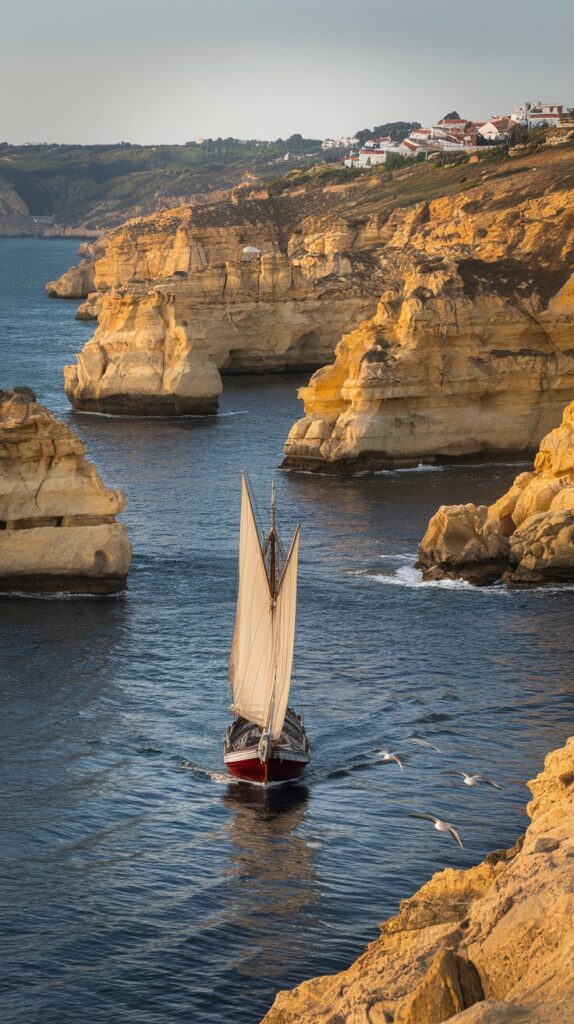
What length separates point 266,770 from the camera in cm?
4125

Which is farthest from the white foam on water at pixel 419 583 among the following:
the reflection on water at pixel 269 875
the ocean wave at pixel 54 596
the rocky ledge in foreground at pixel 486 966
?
the rocky ledge in foreground at pixel 486 966

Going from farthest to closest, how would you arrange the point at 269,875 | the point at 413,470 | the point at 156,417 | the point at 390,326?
the point at 156,417, the point at 390,326, the point at 413,470, the point at 269,875

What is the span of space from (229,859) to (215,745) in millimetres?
8004

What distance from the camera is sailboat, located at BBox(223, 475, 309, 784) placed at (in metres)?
41.8

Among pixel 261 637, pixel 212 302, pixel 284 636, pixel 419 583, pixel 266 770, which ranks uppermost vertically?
pixel 212 302

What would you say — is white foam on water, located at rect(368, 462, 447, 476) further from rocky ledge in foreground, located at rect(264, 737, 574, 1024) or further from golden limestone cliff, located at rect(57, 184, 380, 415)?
rocky ledge in foreground, located at rect(264, 737, 574, 1024)

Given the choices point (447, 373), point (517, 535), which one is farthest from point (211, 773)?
point (447, 373)

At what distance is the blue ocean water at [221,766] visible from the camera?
31625 mm

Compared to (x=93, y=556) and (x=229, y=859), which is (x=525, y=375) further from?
(x=229, y=859)

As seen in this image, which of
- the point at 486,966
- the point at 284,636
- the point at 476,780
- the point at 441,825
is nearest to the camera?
the point at 486,966

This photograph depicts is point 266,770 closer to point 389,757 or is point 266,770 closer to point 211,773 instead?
point 211,773

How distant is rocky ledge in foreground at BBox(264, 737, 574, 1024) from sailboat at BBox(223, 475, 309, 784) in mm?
19675

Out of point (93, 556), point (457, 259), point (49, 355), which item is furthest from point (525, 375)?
point (49, 355)

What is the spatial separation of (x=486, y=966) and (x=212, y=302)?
111634 mm
